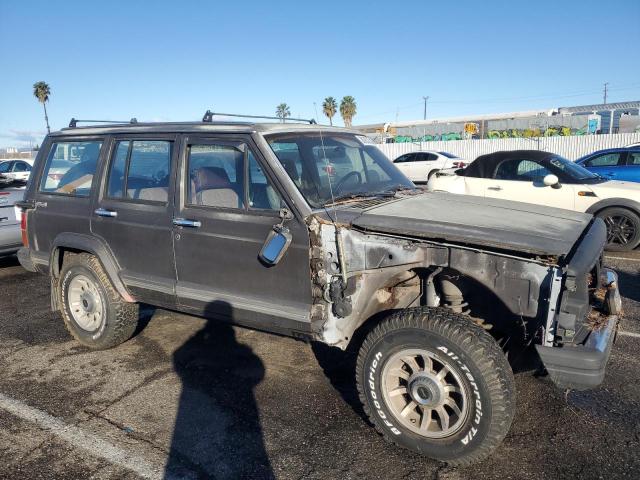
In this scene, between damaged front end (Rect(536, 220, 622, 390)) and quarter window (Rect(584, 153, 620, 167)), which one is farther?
quarter window (Rect(584, 153, 620, 167))

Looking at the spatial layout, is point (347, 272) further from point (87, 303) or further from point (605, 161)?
point (605, 161)

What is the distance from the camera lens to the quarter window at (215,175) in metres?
3.77

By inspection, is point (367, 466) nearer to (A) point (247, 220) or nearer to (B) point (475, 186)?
(A) point (247, 220)

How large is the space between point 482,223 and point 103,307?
10.9ft

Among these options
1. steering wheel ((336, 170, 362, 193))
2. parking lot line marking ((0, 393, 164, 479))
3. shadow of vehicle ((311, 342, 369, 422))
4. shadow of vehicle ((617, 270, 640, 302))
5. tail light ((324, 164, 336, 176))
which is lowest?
shadow of vehicle ((617, 270, 640, 302))

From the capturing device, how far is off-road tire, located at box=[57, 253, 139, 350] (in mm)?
4523

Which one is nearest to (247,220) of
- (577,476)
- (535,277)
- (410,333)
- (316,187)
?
(316,187)

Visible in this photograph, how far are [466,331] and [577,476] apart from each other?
994 millimetres

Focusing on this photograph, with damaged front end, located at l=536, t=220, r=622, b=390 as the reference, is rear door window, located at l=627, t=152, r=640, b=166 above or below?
above

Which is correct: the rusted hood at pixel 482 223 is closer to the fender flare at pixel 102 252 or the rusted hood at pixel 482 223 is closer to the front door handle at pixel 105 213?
the front door handle at pixel 105 213

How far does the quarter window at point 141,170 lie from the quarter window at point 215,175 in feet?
0.81

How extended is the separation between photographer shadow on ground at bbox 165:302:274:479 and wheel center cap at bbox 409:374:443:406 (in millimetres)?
941

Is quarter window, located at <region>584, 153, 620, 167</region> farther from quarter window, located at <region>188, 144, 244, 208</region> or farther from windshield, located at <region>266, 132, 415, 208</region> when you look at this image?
quarter window, located at <region>188, 144, 244, 208</region>

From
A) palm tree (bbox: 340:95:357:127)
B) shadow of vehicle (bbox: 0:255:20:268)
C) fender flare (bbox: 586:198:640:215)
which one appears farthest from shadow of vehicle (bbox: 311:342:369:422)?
palm tree (bbox: 340:95:357:127)
